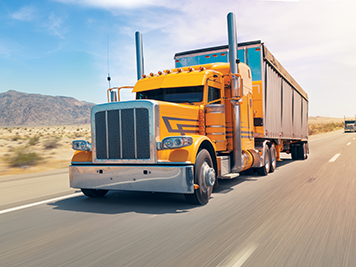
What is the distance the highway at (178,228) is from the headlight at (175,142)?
45.4 inches

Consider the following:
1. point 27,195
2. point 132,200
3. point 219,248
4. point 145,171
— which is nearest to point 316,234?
point 219,248

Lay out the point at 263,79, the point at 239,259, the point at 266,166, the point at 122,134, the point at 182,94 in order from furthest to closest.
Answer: the point at 266,166 → the point at 263,79 → the point at 182,94 → the point at 122,134 → the point at 239,259

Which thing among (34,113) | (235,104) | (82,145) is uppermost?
(34,113)

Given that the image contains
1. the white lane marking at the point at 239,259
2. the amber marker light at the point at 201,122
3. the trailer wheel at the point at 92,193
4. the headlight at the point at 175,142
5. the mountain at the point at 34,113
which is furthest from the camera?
the mountain at the point at 34,113

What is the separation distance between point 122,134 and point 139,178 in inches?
35.7

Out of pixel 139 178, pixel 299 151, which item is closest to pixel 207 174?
pixel 139 178

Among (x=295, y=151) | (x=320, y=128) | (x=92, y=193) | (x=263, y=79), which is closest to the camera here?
(x=92, y=193)

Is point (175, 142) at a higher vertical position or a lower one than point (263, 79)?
lower

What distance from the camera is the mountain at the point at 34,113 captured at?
151 m

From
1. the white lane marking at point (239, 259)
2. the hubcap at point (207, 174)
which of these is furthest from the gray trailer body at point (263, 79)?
the white lane marking at point (239, 259)

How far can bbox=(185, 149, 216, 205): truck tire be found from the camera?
20.3ft

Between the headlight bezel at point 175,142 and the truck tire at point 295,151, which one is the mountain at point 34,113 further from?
the headlight bezel at point 175,142

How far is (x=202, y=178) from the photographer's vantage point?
6371 millimetres

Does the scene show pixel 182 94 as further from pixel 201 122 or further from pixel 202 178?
pixel 202 178
